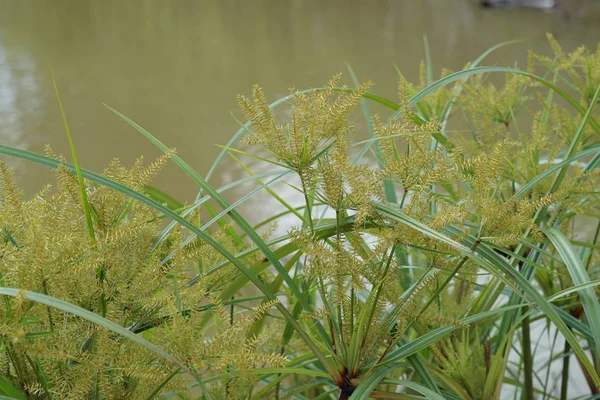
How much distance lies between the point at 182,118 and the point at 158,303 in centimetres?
128

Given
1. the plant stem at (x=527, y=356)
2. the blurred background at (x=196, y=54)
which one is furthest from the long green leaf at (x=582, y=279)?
the blurred background at (x=196, y=54)

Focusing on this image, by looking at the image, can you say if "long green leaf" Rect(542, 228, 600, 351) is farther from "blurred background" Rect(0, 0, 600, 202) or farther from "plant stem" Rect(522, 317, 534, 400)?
"blurred background" Rect(0, 0, 600, 202)

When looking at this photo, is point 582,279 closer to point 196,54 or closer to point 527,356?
point 527,356

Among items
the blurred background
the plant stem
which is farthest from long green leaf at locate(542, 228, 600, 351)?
the blurred background

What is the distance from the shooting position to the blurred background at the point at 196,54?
1.44m

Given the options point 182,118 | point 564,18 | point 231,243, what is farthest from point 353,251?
point 564,18

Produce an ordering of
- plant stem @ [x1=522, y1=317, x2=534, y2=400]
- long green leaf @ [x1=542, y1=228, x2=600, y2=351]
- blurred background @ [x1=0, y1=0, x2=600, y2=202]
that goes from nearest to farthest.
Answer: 1. long green leaf @ [x1=542, y1=228, x2=600, y2=351]
2. plant stem @ [x1=522, y1=317, x2=534, y2=400]
3. blurred background @ [x1=0, y1=0, x2=600, y2=202]

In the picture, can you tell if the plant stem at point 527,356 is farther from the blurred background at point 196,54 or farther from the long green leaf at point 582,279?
the blurred background at point 196,54

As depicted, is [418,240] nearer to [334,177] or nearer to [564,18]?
[334,177]

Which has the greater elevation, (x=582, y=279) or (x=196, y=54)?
(x=196, y=54)

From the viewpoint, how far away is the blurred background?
144cm

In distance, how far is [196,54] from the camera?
2166 mm

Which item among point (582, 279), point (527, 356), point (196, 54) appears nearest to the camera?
point (582, 279)

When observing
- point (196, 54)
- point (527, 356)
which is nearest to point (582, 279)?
point (527, 356)
